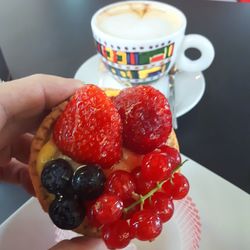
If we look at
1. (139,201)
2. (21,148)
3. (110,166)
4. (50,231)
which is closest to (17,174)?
(21,148)

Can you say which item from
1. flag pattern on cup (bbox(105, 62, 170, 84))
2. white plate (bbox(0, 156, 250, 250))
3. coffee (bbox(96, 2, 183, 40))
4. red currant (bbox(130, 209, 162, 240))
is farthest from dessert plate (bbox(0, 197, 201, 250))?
coffee (bbox(96, 2, 183, 40))

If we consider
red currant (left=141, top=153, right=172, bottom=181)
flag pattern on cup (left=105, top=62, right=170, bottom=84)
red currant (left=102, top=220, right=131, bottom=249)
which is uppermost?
red currant (left=141, top=153, right=172, bottom=181)

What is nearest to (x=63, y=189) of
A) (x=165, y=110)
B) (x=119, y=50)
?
(x=165, y=110)

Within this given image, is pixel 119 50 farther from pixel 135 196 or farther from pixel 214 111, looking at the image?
pixel 135 196

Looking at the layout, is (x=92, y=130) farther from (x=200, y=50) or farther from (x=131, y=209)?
(x=200, y=50)

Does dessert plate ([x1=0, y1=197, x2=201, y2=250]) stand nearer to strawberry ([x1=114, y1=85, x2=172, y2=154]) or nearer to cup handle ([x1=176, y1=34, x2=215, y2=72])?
strawberry ([x1=114, y1=85, x2=172, y2=154])

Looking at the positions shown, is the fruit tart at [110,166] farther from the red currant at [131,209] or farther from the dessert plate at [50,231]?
the dessert plate at [50,231]
